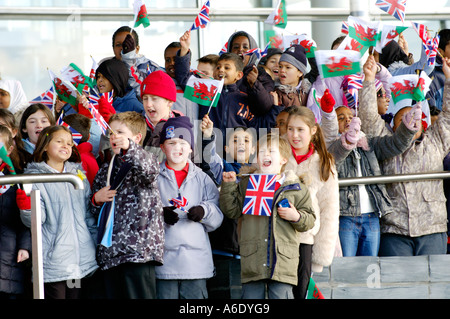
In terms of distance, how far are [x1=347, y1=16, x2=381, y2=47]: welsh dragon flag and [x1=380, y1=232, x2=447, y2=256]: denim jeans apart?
1822mm

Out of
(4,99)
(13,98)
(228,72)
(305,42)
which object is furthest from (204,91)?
(13,98)

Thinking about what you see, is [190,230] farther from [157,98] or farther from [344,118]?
[344,118]

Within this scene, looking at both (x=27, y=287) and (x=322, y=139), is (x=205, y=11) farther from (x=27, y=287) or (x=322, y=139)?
(x=27, y=287)

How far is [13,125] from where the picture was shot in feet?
21.8

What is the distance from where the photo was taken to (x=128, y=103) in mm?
7590

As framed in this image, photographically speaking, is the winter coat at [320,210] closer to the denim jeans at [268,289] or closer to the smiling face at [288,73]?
the denim jeans at [268,289]

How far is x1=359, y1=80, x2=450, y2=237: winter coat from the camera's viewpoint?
6.66m

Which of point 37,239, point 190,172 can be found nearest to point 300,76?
point 190,172

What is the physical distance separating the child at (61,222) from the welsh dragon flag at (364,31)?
2.88m

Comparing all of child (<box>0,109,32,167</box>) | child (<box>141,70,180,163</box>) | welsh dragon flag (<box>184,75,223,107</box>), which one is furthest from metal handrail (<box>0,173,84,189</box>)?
welsh dragon flag (<box>184,75,223,107</box>)

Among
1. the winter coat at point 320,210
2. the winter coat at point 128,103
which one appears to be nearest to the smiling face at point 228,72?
the winter coat at point 128,103

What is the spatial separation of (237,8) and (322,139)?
614 cm

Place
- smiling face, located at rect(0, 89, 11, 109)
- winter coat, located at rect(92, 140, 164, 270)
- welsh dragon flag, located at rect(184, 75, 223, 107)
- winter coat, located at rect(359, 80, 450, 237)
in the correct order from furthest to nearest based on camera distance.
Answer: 1. smiling face, located at rect(0, 89, 11, 109)
2. welsh dragon flag, located at rect(184, 75, 223, 107)
3. winter coat, located at rect(359, 80, 450, 237)
4. winter coat, located at rect(92, 140, 164, 270)

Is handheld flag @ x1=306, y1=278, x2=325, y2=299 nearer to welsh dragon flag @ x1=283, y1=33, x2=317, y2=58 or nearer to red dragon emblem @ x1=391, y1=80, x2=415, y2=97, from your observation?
red dragon emblem @ x1=391, y1=80, x2=415, y2=97
